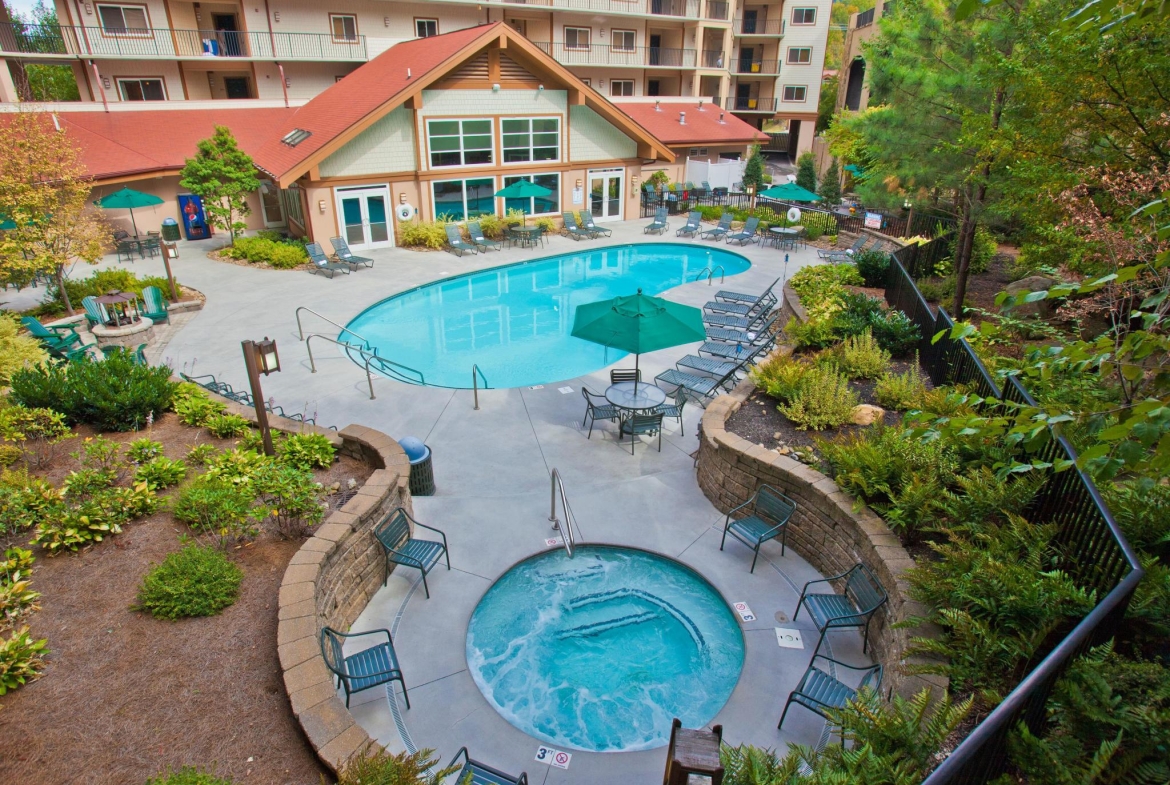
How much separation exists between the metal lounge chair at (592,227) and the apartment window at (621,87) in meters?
15.2

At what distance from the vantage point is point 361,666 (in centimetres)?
618

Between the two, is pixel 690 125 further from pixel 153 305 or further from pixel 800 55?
pixel 153 305

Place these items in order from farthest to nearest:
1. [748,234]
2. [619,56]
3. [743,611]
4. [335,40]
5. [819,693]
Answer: [619,56] → [335,40] → [748,234] → [743,611] → [819,693]

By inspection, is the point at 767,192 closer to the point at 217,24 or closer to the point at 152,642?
the point at 217,24

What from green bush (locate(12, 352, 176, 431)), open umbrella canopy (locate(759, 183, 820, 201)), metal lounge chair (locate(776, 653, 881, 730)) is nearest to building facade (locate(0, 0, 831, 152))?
open umbrella canopy (locate(759, 183, 820, 201))

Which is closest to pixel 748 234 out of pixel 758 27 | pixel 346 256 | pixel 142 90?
pixel 346 256

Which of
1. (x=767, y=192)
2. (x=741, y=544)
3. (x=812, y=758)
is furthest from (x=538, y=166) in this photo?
(x=812, y=758)

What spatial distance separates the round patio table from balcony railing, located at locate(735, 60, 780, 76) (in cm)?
4238

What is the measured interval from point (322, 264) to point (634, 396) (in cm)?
1392

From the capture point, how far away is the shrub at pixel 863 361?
11.2 meters

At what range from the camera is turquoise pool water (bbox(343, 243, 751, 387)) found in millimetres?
15406

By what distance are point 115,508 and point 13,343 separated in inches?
272

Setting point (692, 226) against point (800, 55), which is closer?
point (692, 226)

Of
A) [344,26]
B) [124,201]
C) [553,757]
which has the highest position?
[344,26]
